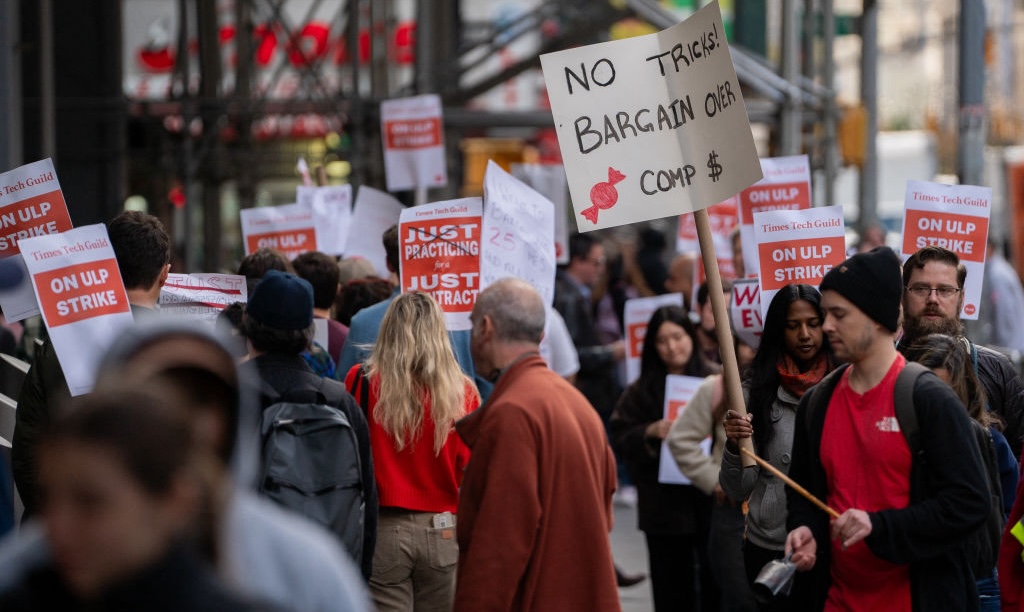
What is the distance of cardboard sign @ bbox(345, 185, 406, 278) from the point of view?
10.2 meters

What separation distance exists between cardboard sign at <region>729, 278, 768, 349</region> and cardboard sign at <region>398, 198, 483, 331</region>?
48.2 inches

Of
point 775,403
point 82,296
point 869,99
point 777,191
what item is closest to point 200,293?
point 82,296

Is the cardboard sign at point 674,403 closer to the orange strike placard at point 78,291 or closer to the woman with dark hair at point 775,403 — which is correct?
the woman with dark hair at point 775,403

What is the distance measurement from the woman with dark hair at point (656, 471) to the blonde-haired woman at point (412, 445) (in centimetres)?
202

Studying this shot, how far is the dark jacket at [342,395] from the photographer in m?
5.11

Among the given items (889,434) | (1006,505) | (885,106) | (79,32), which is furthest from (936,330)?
(885,106)

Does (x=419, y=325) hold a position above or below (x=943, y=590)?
above

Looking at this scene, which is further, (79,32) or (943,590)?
(79,32)

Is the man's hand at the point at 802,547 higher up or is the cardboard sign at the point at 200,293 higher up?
the cardboard sign at the point at 200,293

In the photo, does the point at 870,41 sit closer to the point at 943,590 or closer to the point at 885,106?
the point at 943,590

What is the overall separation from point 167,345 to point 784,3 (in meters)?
14.6

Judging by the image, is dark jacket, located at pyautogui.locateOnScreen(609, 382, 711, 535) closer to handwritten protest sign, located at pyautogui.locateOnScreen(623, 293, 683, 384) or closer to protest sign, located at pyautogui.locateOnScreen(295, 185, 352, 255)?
handwritten protest sign, located at pyautogui.locateOnScreen(623, 293, 683, 384)

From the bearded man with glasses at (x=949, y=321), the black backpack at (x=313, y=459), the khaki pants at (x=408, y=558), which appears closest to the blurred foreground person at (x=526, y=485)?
the black backpack at (x=313, y=459)

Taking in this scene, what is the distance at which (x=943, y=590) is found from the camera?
4605 millimetres
